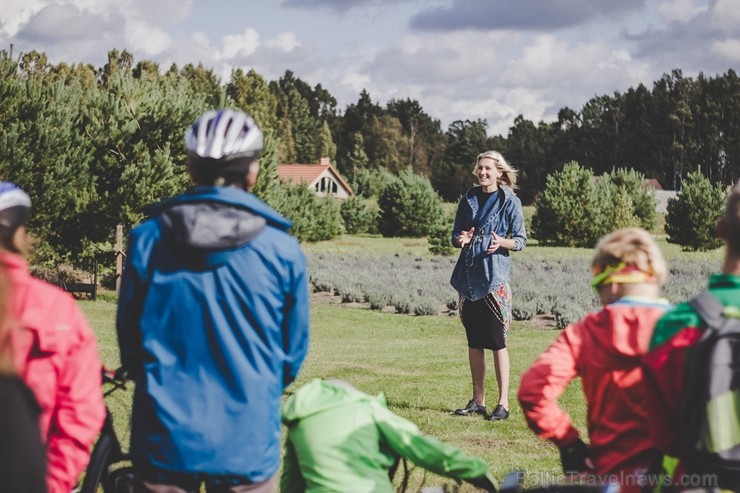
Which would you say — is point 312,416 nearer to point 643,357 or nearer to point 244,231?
point 244,231

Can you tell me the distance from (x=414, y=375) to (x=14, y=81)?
11.6 meters

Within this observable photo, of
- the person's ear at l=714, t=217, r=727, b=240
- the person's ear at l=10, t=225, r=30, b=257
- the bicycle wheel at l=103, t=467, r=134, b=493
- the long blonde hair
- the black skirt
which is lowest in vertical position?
the bicycle wheel at l=103, t=467, r=134, b=493

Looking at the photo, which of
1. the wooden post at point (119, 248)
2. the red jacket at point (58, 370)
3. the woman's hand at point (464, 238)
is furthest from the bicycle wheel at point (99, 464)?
the wooden post at point (119, 248)

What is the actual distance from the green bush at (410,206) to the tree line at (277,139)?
24.2 inches

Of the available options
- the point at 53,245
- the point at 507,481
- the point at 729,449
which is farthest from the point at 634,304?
the point at 53,245

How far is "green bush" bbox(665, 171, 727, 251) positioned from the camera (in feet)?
139

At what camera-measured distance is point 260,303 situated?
9.11ft

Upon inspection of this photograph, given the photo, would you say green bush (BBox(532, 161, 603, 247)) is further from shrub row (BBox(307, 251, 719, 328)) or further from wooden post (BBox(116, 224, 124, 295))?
wooden post (BBox(116, 224, 124, 295))

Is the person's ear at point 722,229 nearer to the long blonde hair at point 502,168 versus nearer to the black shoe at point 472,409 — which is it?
the long blonde hair at point 502,168

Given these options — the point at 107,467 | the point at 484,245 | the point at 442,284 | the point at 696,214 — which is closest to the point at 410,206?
the point at 696,214

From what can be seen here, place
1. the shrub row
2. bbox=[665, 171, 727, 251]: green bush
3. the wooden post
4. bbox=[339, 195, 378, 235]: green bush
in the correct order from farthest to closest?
1. bbox=[339, 195, 378, 235]: green bush
2. bbox=[665, 171, 727, 251]: green bush
3. the wooden post
4. the shrub row

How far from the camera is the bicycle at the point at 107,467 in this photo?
3.58 meters

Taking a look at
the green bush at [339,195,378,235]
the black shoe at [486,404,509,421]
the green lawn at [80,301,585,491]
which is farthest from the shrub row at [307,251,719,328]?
the green bush at [339,195,378,235]

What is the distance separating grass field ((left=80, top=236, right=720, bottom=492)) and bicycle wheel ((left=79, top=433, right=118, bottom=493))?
1.97 metres
